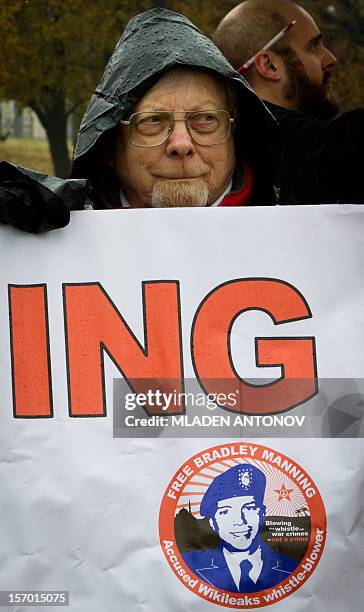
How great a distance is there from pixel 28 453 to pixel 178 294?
0.45 m

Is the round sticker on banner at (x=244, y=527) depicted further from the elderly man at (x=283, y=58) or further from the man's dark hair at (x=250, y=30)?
the man's dark hair at (x=250, y=30)

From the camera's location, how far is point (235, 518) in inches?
80.0

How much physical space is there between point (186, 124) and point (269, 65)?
1.46 metres

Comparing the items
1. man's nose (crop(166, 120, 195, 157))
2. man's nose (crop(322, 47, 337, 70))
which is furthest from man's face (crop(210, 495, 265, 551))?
man's nose (crop(322, 47, 337, 70))

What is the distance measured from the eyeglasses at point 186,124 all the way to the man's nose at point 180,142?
1cm

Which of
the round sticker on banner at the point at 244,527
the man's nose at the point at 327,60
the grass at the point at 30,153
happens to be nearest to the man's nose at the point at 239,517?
the round sticker on banner at the point at 244,527

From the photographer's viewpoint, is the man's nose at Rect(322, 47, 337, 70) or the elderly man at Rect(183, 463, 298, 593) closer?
the elderly man at Rect(183, 463, 298, 593)

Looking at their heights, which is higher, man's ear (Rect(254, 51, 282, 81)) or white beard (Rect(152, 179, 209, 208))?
man's ear (Rect(254, 51, 282, 81))

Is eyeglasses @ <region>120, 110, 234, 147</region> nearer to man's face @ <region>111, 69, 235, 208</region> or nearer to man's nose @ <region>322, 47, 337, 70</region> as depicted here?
man's face @ <region>111, 69, 235, 208</region>

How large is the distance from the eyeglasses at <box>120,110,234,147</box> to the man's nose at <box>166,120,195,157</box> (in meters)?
0.01

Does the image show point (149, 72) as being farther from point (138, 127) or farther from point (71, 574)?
point (71, 574)

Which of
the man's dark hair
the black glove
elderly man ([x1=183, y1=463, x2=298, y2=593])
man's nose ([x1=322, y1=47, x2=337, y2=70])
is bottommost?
elderly man ([x1=183, y1=463, x2=298, y2=593])

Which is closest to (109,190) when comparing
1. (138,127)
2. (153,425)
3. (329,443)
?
(138,127)

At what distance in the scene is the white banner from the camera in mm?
2027
